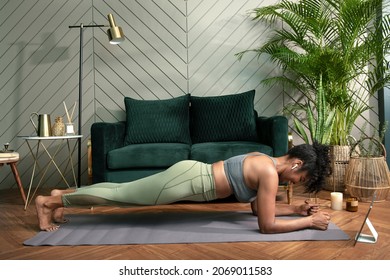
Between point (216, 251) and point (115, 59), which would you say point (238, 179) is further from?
point (115, 59)

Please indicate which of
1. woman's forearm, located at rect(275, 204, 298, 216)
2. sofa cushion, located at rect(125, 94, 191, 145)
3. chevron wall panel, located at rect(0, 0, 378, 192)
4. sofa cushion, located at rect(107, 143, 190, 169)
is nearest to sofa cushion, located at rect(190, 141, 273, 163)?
sofa cushion, located at rect(107, 143, 190, 169)

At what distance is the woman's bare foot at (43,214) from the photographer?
2.00m

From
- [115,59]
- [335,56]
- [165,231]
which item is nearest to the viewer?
[165,231]

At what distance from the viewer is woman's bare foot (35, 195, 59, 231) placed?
2.00 m

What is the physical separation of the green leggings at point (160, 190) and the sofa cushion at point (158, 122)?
1269 mm

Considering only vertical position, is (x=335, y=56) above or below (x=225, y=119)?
above

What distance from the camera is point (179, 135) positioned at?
3.22 m

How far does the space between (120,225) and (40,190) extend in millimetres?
1709

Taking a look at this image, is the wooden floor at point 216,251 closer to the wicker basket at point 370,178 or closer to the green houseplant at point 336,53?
the wicker basket at point 370,178

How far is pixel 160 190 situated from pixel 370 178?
1702mm

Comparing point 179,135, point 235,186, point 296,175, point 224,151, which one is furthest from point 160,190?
point 179,135
